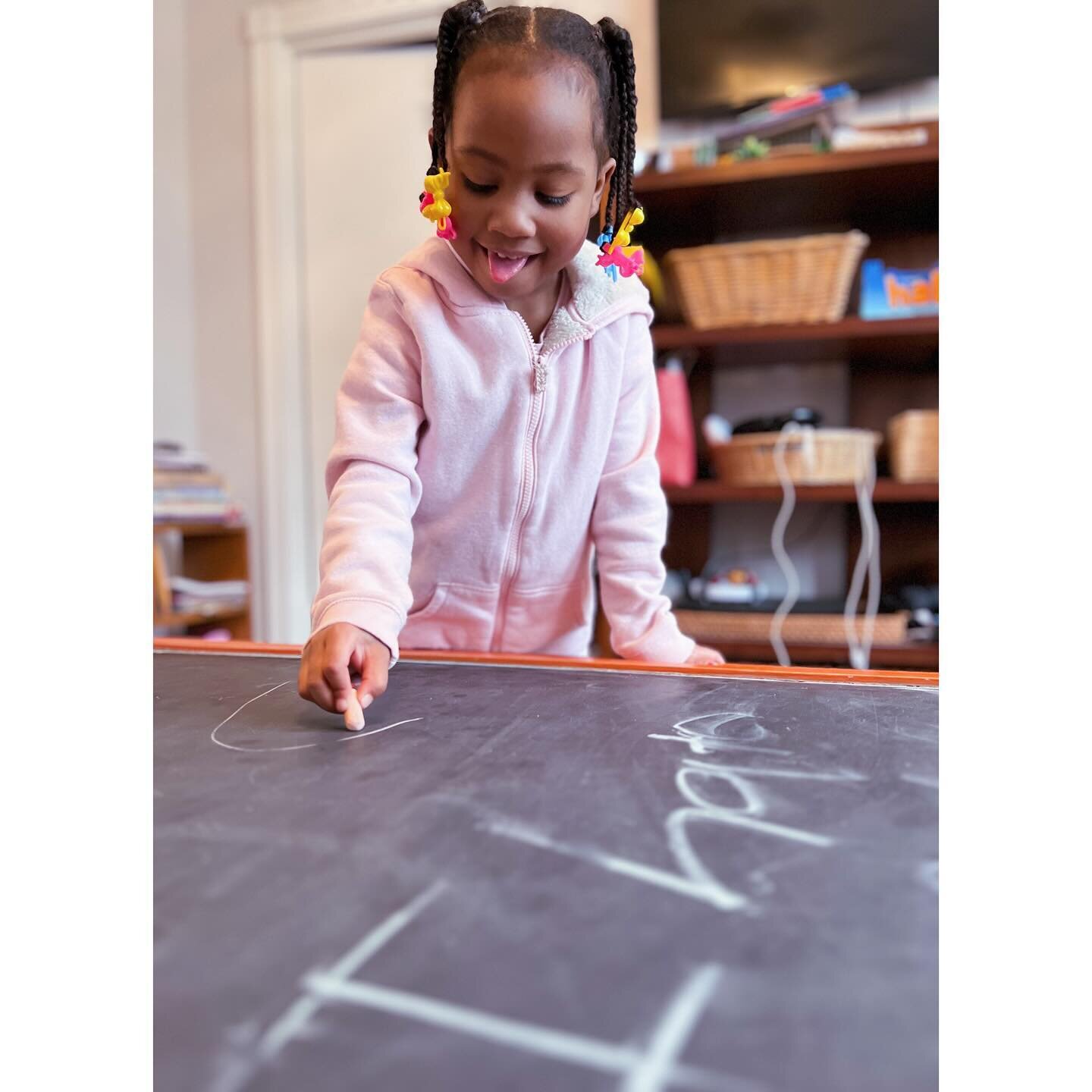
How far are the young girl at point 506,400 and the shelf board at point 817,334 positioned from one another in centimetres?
93

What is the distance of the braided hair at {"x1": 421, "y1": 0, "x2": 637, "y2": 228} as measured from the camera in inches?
29.7

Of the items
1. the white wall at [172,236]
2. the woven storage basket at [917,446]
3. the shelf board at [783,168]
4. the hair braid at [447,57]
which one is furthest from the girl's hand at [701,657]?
the white wall at [172,236]

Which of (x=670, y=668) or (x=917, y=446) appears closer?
(x=670, y=668)

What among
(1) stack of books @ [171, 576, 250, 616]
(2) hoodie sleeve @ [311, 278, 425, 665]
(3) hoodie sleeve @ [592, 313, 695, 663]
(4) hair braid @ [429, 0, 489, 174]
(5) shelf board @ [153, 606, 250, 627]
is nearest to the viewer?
(2) hoodie sleeve @ [311, 278, 425, 665]

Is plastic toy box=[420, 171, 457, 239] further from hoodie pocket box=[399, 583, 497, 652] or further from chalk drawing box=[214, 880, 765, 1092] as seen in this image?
chalk drawing box=[214, 880, 765, 1092]

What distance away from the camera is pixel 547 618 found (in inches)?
40.1

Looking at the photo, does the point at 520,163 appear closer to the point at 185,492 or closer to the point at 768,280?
the point at 768,280

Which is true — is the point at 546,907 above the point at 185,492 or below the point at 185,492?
below

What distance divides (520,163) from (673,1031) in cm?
63

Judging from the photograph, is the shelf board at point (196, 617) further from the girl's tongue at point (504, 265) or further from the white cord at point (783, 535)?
the girl's tongue at point (504, 265)

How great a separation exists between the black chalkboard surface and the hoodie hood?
0.46 metres

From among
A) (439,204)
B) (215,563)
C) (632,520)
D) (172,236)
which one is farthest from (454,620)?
(172,236)

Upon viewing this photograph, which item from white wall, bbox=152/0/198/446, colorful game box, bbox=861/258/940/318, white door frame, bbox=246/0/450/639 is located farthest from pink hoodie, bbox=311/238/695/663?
white wall, bbox=152/0/198/446
